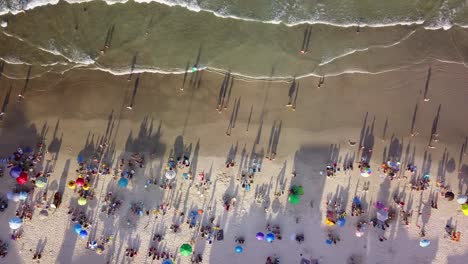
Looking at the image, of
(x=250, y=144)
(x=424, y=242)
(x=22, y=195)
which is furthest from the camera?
(x=424, y=242)

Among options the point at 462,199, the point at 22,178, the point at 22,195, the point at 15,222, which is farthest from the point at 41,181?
the point at 462,199

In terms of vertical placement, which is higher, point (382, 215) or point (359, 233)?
point (382, 215)

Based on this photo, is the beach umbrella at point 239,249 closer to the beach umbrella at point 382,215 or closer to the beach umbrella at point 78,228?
the beach umbrella at point 382,215

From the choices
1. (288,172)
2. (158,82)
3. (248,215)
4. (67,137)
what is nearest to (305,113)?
(288,172)

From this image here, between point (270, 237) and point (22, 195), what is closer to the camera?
point (22, 195)

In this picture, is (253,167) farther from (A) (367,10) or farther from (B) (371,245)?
(A) (367,10)

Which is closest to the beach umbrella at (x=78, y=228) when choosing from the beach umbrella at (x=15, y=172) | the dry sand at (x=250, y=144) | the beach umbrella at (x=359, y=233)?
the dry sand at (x=250, y=144)

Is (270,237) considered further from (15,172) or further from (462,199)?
(15,172)
